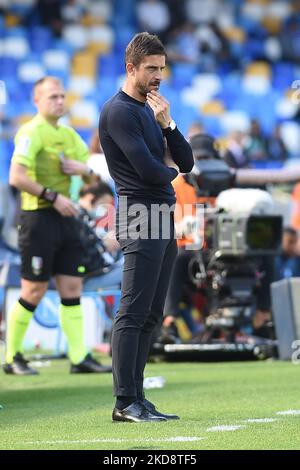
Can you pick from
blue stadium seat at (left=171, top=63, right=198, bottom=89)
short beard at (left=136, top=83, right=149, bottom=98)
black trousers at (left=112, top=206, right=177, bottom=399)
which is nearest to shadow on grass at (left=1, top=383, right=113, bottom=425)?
black trousers at (left=112, top=206, right=177, bottom=399)

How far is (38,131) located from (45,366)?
7.27 feet

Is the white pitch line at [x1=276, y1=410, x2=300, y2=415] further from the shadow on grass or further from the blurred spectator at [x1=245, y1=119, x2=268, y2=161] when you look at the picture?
the blurred spectator at [x1=245, y1=119, x2=268, y2=161]

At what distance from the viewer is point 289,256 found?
46.7 ft

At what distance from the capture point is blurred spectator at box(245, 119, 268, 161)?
19.3 m

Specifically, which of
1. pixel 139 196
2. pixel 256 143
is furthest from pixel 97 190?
pixel 256 143

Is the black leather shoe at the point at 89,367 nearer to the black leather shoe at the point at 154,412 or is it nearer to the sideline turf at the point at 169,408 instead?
the sideline turf at the point at 169,408

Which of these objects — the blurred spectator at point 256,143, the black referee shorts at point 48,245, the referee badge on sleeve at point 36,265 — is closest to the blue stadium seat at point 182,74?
the blurred spectator at point 256,143

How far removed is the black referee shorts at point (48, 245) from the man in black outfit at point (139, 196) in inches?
126

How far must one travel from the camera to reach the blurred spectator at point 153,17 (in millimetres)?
22969

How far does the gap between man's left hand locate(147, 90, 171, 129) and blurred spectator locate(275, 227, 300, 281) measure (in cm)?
805

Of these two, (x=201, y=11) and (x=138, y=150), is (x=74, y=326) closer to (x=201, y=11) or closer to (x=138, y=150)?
(x=138, y=150)

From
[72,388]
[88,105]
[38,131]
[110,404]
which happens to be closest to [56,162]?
[38,131]

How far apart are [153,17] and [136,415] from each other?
1754 cm

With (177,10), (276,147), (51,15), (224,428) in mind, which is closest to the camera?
(224,428)
